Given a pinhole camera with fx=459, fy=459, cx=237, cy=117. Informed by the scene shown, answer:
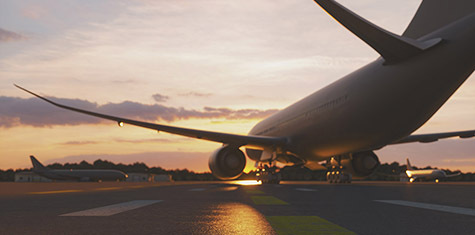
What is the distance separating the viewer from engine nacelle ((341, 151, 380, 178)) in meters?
26.2

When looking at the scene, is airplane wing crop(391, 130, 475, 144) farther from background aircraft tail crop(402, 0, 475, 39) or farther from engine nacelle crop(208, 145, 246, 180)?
background aircraft tail crop(402, 0, 475, 39)

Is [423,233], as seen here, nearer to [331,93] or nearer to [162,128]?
[331,93]

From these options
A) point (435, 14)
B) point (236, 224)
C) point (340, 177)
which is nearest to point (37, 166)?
point (340, 177)

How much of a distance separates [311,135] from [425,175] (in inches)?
1479

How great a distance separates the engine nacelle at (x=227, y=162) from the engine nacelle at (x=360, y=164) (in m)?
6.03

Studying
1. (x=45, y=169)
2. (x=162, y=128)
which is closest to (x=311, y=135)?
(x=162, y=128)

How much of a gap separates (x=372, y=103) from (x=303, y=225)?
43.1 ft

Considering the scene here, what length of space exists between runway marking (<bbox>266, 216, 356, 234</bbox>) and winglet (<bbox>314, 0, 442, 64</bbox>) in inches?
217

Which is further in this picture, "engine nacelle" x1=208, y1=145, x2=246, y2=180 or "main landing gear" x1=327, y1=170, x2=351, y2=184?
"main landing gear" x1=327, y1=170, x2=351, y2=184

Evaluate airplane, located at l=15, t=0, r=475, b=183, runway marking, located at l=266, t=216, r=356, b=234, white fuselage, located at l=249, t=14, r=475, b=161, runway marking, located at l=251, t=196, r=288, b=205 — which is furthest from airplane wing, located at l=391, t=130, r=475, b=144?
runway marking, located at l=266, t=216, r=356, b=234

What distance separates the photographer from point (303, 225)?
550 centimetres

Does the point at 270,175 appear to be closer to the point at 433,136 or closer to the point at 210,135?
the point at 210,135

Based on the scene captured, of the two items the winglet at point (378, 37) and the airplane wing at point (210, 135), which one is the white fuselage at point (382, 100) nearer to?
the winglet at point (378, 37)

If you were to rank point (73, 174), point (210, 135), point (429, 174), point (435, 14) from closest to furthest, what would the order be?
point (435, 14) < point (210, 135) < point (429, 174) < point (73, 174)
